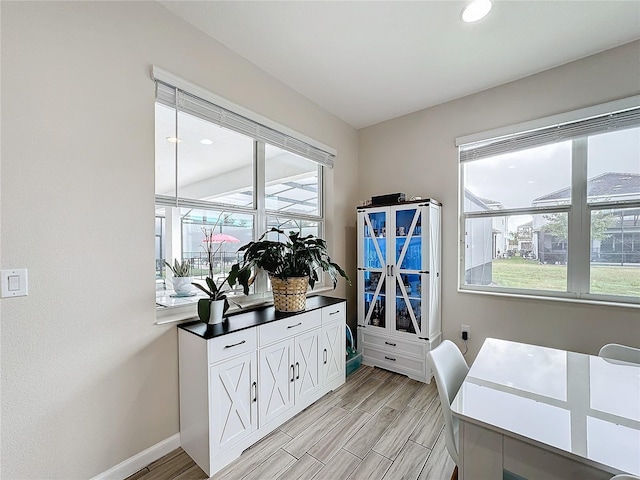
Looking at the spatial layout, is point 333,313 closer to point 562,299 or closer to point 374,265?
point 374,265

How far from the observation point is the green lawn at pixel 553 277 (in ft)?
7.07

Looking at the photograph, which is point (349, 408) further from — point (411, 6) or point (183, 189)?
point (411, 6)

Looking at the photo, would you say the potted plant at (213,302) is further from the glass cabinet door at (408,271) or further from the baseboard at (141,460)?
the glass cabinet door at (408,271)

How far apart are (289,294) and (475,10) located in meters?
2.38

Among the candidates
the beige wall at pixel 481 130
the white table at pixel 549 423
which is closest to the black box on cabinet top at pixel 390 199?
the beige wall at pixel 481 130

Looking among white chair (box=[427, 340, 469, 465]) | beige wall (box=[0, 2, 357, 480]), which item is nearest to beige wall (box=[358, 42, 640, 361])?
white chair (box=[427, 340, 469, 465])

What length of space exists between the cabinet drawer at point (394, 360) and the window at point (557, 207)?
38.4 inches

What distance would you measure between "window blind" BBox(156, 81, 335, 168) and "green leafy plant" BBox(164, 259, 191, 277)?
107cm

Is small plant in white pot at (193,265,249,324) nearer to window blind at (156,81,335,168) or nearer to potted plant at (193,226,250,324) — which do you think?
potted plant at (193,226,250,324)

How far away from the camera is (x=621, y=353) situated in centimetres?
160

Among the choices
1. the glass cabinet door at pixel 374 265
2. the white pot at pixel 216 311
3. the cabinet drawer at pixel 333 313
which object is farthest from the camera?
the glass cabinet door at pixel 374 265

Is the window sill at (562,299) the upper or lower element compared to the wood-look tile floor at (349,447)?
upper

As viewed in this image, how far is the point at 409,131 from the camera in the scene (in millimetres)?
3195

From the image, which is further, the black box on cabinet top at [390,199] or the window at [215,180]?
the black box on cabinet top at [390,199]
